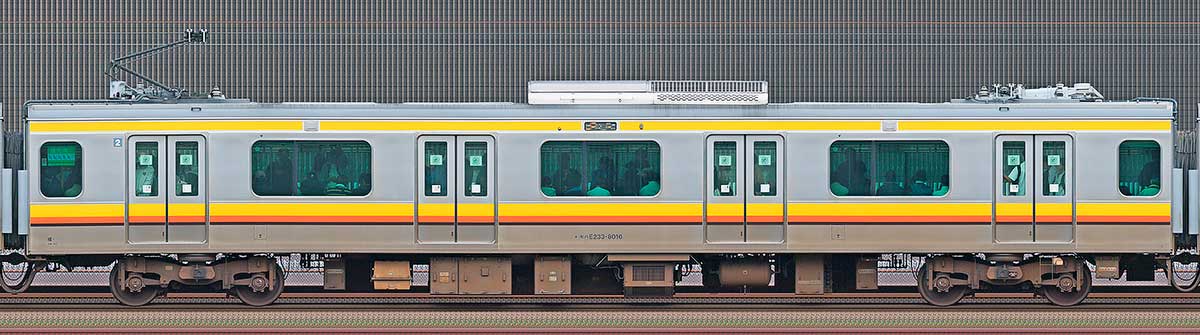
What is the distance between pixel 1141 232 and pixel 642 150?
5.53 m

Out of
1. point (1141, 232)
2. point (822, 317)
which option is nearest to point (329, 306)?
point (822, 317)

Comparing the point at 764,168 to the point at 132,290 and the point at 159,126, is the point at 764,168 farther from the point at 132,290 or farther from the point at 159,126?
the point at 132,290

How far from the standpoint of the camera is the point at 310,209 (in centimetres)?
1769

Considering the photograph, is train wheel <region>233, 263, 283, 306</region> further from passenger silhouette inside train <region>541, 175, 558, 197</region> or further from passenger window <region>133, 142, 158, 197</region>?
passenger silhouette inside train <region>541, 175, 558, 197</region>

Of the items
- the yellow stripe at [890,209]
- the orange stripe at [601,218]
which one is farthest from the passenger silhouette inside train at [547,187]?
the yellow stripe at [890,209]

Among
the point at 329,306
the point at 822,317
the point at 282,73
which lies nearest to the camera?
the point at 822,317

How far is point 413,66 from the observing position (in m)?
27.9

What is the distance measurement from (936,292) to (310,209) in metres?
7.11

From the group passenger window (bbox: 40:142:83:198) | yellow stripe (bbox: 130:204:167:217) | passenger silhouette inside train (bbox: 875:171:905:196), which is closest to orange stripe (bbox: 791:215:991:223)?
passenger silhouette inside train (bbox: 875:171:905:196)

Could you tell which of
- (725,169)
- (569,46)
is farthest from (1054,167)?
(569,46)

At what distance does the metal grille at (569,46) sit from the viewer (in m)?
27.9

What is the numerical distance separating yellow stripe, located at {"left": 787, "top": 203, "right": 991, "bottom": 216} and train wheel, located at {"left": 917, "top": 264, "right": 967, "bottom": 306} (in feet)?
2.99

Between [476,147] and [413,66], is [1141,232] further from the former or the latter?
[413,66]

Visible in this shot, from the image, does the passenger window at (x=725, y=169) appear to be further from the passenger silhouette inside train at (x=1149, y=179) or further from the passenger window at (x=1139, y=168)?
the passenger silhouette inside train at (x=1149, y=179)
